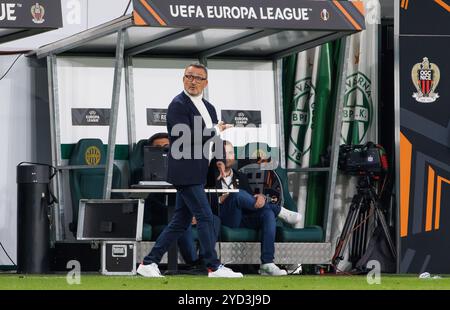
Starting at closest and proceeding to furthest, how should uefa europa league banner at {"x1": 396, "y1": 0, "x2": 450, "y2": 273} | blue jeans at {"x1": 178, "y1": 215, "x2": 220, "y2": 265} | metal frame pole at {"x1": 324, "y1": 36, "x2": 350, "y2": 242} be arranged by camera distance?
1. blue jeans at {"x1": 178, "y1": 215, "x2": 220, "y2": 265}
2. metal frame pole at {"x1": 324, "y1": 36, "x2": 350, "y2": 242}
3. uefa europa league banner at {"x1": 396, "y1": 0, "x2": 450, "y2": 273}

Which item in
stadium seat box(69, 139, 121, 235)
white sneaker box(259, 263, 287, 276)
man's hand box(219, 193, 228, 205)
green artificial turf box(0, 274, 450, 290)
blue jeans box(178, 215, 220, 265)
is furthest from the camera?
stadium seat box(69, 139, 121, 235)

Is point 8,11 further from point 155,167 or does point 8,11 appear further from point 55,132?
point 155,167

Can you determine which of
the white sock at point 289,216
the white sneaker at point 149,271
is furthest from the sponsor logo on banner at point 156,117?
the white sneaker at point 149,271

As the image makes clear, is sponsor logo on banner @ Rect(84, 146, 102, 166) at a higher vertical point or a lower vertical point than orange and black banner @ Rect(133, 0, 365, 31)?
lower

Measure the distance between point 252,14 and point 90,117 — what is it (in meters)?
2.51

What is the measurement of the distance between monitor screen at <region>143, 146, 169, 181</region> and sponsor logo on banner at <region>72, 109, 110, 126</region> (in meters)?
0.84

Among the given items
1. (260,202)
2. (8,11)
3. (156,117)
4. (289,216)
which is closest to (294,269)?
(289,216)

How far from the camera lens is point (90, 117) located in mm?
14891

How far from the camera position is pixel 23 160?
48.8 feet

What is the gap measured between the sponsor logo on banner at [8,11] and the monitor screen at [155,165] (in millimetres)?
2468

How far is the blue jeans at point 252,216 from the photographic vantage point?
45.9 feet

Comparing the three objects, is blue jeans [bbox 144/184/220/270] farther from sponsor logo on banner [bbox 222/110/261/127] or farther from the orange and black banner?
sponsor logo on banner [bbox 222/110/261/127]

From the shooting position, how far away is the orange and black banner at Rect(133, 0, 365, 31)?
12969 mm

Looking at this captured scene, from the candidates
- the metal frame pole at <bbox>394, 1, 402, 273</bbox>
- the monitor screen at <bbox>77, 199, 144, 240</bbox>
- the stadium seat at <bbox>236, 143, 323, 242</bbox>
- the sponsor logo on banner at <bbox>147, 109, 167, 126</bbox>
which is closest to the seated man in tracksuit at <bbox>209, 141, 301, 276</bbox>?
the stadium seat at <bbox>236, 143, 323, 242</bbox>
